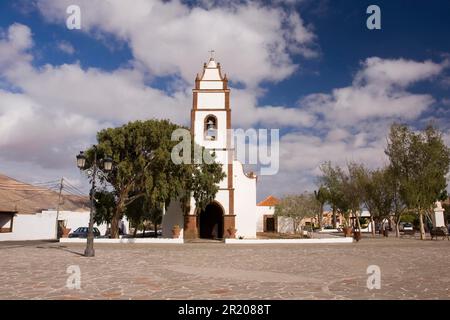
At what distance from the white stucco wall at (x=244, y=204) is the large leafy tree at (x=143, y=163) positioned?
7166 mm

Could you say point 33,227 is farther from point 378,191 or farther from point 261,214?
point 378,191

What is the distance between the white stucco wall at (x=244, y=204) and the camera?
32.5m

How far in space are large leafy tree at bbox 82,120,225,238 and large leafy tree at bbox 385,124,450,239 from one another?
18242mm

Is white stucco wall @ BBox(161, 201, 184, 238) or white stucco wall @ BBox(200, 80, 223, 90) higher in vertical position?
white stucco wall @ BBox(200, 80, 223, 90)

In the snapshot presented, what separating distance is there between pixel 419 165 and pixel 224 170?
16.7m

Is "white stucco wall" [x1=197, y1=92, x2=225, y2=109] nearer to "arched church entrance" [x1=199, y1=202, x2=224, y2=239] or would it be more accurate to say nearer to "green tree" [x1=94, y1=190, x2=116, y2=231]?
"arched church entrance" [x1=199, y1=202, x2=224, y2=239]

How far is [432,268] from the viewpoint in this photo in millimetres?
12219

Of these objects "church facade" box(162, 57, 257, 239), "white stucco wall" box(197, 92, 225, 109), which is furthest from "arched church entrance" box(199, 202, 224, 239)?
"white stucco wall" box(197, 92, 225, 109)

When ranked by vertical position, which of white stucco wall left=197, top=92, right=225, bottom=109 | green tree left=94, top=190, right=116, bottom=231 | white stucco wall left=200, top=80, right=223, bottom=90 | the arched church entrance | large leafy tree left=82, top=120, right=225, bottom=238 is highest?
white stucco wall left=200, top=80, right=223, bottom=90

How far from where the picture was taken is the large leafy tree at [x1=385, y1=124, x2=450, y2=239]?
99.9 ft

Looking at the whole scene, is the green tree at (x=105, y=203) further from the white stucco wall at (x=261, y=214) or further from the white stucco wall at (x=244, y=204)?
the white stucco wall at (x=261, y=214)
